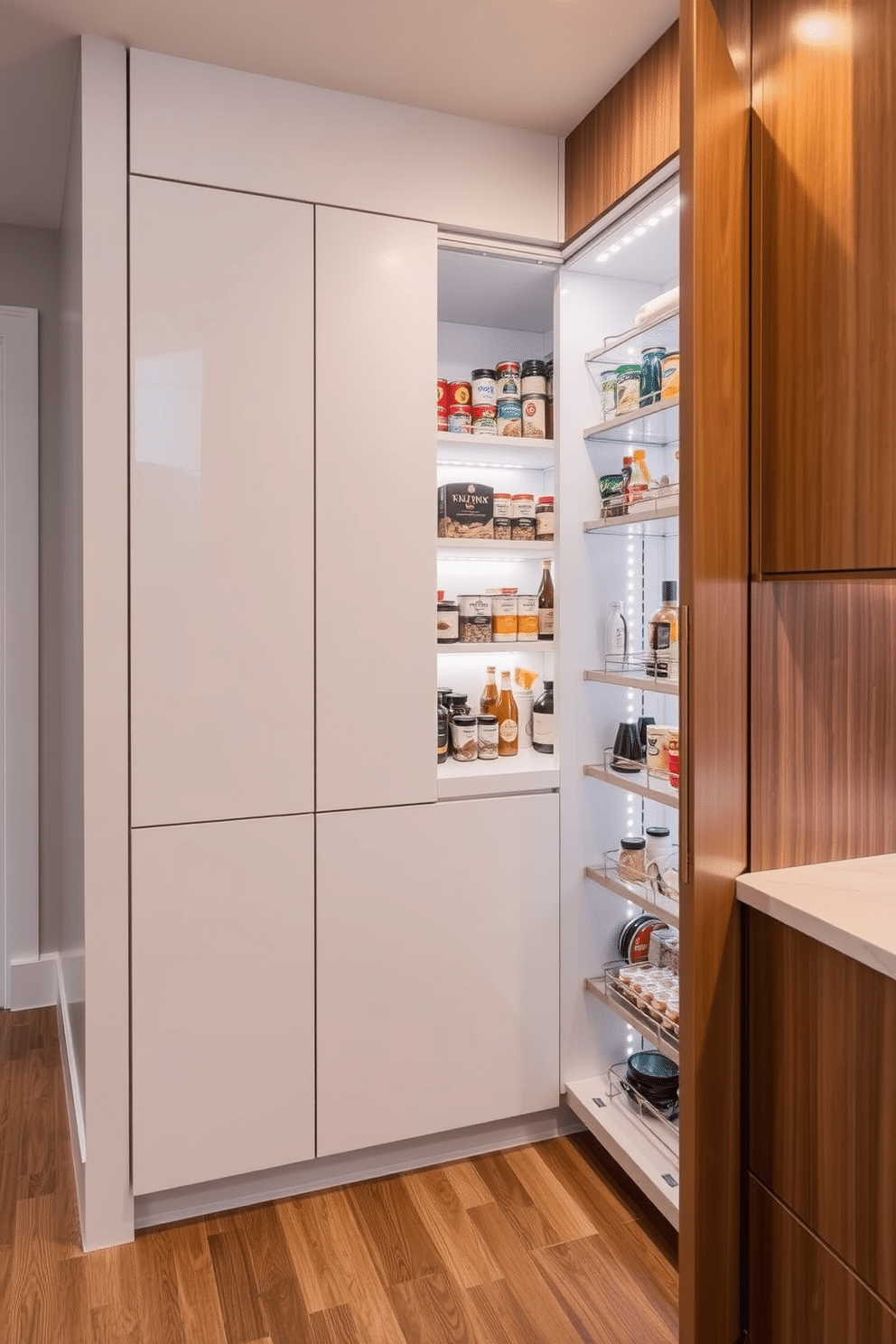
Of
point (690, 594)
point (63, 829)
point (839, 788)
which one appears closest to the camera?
point (690, 594)

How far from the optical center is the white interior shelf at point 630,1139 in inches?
76.6

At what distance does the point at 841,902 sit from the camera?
119cm

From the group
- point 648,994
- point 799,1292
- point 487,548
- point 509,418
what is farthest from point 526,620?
point 799,1292

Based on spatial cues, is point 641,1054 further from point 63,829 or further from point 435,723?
point 63,829

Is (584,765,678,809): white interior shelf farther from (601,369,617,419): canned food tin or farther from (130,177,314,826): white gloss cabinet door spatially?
(601,369,617,419): canned food tin


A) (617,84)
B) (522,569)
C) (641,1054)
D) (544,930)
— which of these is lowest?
(641,1054)

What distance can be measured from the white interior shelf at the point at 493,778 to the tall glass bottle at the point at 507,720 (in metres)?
0.06

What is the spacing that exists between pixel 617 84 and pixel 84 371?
51.7 inches

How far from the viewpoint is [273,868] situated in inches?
80.4

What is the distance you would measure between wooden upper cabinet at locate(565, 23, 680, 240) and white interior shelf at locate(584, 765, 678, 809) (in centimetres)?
130

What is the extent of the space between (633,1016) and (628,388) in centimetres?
148

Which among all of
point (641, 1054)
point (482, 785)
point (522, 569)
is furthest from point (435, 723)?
point (641, 1054)

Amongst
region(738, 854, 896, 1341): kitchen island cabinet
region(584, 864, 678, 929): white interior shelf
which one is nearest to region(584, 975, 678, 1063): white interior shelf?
region(584, 864, 678, 929): white interior shelf

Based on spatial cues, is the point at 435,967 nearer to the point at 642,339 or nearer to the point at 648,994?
the point at 648,994
